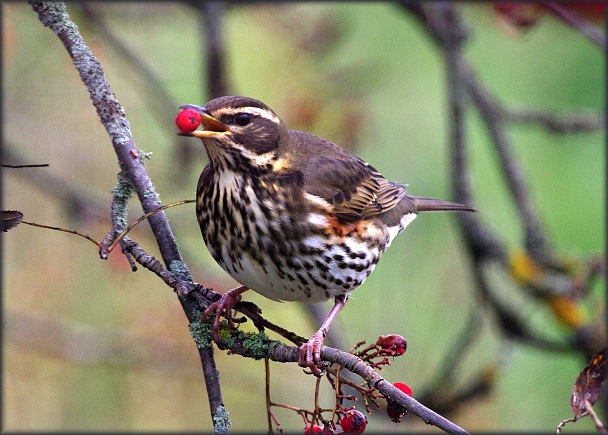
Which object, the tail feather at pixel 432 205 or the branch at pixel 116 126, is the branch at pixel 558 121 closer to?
the tail feather at pixel 432 205

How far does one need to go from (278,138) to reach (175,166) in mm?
2459

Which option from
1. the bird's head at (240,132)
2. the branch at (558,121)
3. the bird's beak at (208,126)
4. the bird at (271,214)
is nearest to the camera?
the bird's beak at (208,126)

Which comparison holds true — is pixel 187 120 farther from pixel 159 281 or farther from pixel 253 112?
pixel 159 281

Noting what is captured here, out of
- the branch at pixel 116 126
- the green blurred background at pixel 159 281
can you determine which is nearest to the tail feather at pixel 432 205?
the green blurred background at pixel 159 281

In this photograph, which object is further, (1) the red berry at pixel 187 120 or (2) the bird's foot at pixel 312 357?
(1) the red berry at pixel 187 120

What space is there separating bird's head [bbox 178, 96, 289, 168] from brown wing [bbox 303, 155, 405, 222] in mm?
250

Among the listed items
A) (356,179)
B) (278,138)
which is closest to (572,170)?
(356,179)

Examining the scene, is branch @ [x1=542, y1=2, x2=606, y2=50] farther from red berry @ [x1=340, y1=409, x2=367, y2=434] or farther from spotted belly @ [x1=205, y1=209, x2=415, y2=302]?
red berry @ [x1=340, y1=409, x2=367, y2=434]

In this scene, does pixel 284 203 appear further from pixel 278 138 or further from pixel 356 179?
pixel 356 179

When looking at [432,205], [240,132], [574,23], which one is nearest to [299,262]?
[240,132]

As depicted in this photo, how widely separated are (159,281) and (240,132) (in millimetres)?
3000

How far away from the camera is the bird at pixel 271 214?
11.3 feet

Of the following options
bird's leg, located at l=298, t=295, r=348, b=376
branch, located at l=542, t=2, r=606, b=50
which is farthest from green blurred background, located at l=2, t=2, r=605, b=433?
bird's leg, located at l=298, t=295, r=348, b=376

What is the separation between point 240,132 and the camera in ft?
11.2
